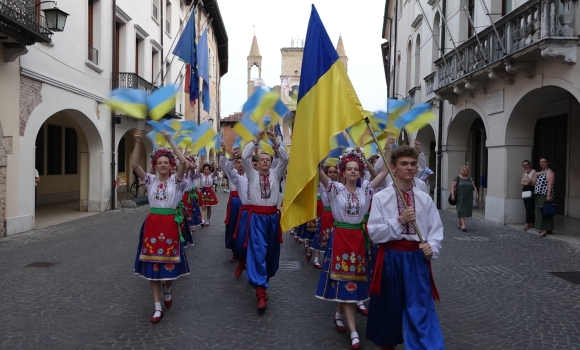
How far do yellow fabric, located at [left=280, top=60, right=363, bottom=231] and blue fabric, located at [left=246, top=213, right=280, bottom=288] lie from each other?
4.42 ft

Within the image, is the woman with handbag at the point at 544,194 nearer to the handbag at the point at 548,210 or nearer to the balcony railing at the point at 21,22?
the handbag at the point at 548,210

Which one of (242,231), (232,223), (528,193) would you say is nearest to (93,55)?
(232,223)

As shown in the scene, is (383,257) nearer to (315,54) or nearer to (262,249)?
(315,54)

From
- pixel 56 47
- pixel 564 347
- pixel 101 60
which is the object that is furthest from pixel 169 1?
pixel 564 347

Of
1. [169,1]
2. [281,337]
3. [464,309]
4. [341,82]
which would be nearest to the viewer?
[341,82]

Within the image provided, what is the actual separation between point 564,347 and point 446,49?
48.4 ft

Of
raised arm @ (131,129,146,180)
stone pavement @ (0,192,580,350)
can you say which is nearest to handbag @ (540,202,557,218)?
stone pavement @ (0,192,580,350)

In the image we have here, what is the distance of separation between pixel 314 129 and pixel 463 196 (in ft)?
29.9

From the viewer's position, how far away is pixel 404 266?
368 cm

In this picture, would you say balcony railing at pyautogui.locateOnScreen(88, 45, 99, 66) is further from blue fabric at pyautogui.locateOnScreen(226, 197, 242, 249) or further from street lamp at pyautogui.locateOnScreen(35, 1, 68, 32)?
blue fabric at pyautogui.locateOnScreen(226, 197, 242, 249)

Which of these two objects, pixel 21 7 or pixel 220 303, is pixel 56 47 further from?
pixel 220 303

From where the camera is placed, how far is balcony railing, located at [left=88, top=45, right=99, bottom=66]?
1563 centimetres

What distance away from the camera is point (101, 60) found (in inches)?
642

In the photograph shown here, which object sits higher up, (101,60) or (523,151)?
(101,60)
